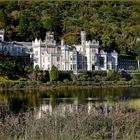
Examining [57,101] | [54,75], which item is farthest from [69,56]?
[57,101]

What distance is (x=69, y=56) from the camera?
1553 inches

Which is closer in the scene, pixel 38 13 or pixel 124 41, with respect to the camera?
pixel 124 41

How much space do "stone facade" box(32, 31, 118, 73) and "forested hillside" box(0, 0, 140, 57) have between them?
3.95m

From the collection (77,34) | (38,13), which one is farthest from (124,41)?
(38,13)

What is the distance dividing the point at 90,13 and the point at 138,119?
163 ft

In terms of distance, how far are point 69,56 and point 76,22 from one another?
12.1 m

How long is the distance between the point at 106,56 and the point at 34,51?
609 cm

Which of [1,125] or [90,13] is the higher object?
[90,13]

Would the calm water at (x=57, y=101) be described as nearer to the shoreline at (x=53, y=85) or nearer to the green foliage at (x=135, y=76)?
the shoreline at (x=53, y=85)

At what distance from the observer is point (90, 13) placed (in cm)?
5612

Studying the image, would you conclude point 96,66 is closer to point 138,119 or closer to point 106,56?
point 106,56

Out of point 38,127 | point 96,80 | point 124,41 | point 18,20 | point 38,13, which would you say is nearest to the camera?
point 38,127

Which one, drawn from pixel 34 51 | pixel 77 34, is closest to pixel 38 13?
pixel 77 34

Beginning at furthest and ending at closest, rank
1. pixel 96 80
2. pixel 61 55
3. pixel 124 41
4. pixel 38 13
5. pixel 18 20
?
pixel 38 13 < pixel 18 20 < pixel 124 41 < pixel 61 55 < pixel 96 80
